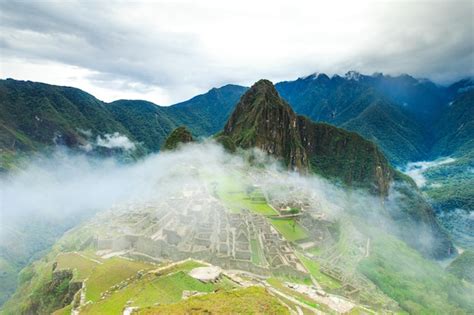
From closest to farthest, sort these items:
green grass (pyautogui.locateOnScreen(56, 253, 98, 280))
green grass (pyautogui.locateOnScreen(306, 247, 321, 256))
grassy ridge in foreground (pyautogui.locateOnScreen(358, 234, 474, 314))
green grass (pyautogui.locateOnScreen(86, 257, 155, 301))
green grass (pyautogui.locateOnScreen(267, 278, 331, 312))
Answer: green grass (pyautogui.locateOnScreen(86, 257, 155, 301)), green grass (pyautogui.locateOnScreen(267, 278, 331, 312)), green grass (pyautogui.locateOnScreen(56, 253, 98, 280)), grassy ridge in foreground (pyautogui.locateOnScreen(358, 234, 474, 314)), green grass (pyautogui.locateOnScreen(306, 247, 321, 256))

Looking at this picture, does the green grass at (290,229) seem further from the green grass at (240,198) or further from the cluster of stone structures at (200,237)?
the cluster of stone structures at (200,237)

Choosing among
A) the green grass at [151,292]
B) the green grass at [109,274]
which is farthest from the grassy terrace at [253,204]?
the green grass at [109,274]

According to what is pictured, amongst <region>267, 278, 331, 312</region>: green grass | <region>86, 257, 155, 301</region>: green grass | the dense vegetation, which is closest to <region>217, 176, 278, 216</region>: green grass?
<region>267, 278, 331, 312</region>: green grass

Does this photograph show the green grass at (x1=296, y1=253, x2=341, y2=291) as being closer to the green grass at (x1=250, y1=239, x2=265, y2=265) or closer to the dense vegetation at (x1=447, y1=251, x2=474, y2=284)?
the green grass at (x1=250, y1=239, x2=265, y2=265)

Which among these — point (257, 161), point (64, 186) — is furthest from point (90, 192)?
point (257, 161)

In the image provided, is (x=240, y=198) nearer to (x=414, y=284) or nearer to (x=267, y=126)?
(x=414, y=284)

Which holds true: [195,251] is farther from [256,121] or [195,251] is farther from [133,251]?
[256,121]
